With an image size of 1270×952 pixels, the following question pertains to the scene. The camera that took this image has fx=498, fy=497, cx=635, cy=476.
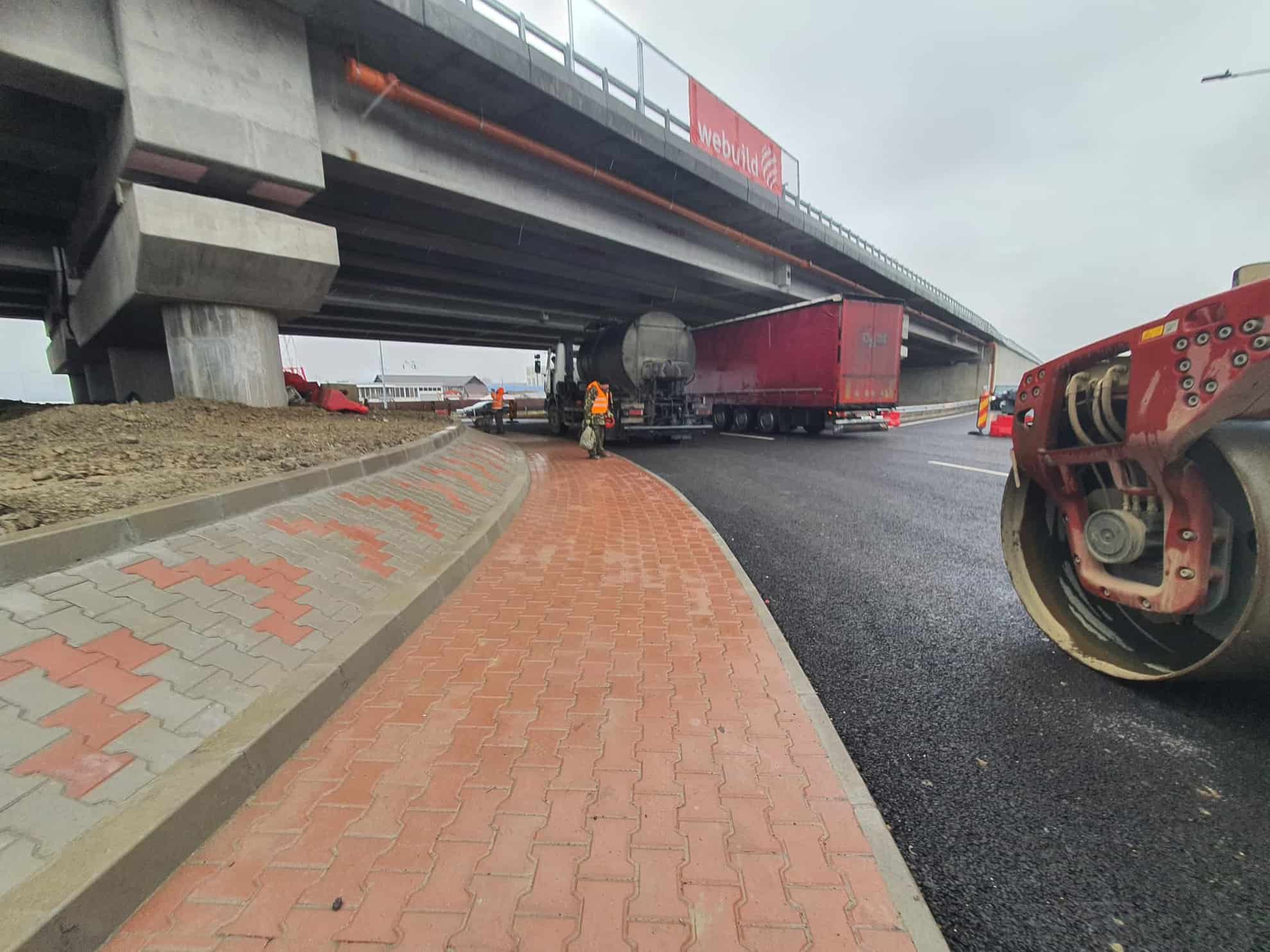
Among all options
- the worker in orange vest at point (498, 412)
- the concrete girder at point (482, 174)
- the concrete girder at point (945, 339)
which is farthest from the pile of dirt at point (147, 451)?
the concrete girder at point (945, 339)

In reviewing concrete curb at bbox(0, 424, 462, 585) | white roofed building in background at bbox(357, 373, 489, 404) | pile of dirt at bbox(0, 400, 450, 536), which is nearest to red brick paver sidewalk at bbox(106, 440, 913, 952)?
concrete curb at bbox(0, 424, 462, 585)

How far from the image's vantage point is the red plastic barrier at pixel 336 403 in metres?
8.86

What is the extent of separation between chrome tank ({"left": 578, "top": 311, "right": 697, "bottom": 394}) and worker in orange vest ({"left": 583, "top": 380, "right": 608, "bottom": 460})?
352cm

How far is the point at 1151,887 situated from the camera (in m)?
1.55

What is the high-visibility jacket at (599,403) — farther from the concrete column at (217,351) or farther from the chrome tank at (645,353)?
the concrete column at (217,351)

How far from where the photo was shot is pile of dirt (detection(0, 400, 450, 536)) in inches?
113

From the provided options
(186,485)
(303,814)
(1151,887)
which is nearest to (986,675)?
(1151,887)

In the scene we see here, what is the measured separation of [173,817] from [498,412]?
18.6 m

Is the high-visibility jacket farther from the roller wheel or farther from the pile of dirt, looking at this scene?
the roller wheel

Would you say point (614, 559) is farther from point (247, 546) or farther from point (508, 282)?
point (508, 282)

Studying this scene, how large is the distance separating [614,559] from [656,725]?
7.84 feet

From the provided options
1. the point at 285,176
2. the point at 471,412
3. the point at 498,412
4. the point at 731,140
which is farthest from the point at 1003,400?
the point at 285,176

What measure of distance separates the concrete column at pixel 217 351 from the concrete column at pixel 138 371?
5877 millimetres

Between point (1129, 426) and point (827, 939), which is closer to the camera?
point (827, 939)
